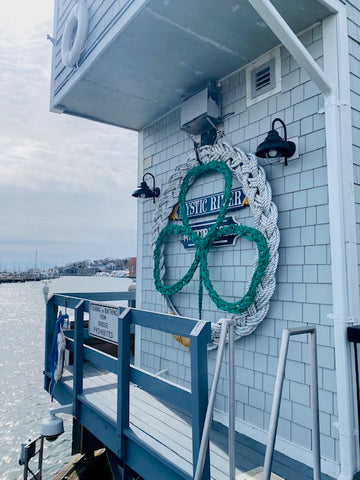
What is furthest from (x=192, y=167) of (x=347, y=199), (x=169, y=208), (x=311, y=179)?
(x=347, y=199)

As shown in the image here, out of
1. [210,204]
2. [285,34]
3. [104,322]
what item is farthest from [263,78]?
[104,322]

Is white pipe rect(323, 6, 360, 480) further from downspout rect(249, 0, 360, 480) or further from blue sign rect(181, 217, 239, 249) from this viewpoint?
blue sign rect(181, 217, 239, 249)

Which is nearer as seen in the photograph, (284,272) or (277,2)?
(277,2)

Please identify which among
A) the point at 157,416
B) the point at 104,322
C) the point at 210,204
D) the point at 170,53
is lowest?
the point at 157,416

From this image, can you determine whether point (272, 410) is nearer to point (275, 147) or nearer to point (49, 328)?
point (275, 147)

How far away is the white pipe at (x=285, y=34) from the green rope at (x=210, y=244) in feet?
4.24

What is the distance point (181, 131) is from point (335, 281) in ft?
9.15

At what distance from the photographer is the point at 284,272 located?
3.17 meters

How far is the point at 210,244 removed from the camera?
389 centimetres

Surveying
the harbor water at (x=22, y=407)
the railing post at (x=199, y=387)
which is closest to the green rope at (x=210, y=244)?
the railing post at (x=199, y=387)

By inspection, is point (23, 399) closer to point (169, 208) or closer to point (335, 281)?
point (169, 208)

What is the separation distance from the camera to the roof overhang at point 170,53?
9.56 ft

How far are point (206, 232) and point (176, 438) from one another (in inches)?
81.8

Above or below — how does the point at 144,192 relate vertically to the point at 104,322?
above
